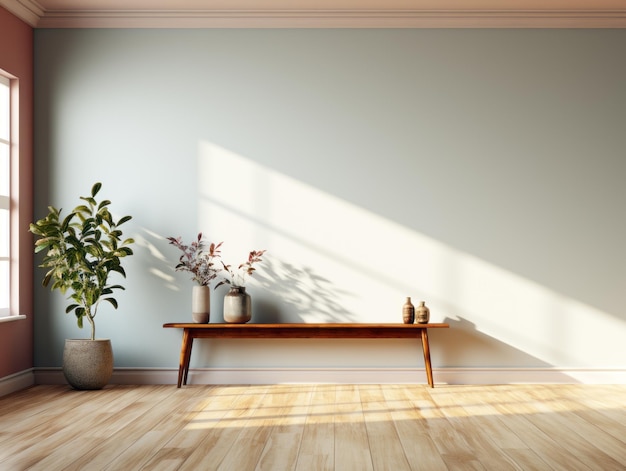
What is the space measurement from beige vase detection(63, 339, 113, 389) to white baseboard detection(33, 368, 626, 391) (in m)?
0.33

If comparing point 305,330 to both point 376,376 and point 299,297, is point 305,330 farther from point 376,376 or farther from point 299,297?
point 376,376

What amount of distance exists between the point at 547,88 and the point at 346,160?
160 centimetres

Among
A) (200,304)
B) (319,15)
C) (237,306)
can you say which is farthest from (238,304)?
(319,15)

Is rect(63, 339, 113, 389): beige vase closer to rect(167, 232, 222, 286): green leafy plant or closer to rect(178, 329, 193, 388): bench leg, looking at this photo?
rect(178, 329, 193, 388): bench leg

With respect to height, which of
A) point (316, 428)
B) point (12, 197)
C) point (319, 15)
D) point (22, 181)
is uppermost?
point (319, 15)

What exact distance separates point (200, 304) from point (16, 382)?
1.37 meters

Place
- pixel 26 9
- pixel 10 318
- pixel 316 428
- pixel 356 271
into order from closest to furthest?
pixel 316 428, pixel 10 318, pixel 26 9, pixel 356 271

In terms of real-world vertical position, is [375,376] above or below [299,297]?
below

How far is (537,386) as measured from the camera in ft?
16.2

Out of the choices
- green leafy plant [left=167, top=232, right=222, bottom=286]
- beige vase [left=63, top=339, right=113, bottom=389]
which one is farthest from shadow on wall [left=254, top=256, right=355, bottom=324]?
beige vase [left=63, top=339, right=113, bottom=389]

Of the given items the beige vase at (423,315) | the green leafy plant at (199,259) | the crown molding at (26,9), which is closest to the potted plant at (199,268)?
the green leafy plant at (199,259)

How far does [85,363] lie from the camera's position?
15.3ft

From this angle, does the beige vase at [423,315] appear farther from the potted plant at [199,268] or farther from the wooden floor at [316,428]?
the potted plant at [199,268]

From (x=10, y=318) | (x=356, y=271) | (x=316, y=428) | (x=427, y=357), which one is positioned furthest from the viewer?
(x=356, y=271)
